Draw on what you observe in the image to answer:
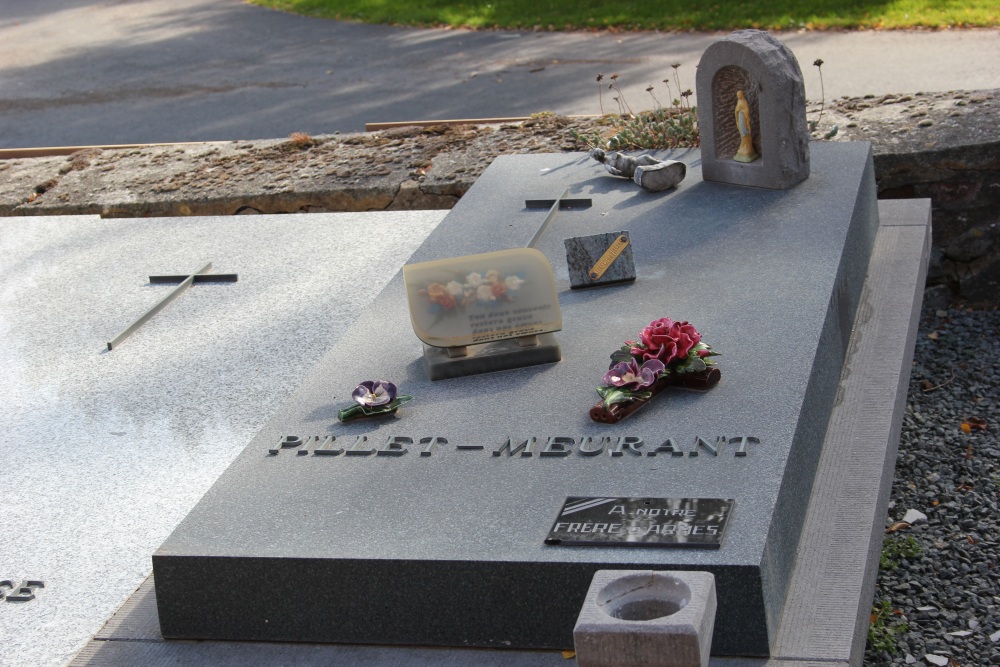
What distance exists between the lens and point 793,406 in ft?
10.6

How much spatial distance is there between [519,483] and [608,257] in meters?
1.41

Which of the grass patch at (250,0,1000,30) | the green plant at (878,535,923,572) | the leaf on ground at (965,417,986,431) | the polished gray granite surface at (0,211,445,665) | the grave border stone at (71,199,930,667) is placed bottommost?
the green plant at (878,535,923,572)

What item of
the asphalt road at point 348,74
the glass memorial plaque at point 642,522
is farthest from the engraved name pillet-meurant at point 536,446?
the asphalt road at point 348,74

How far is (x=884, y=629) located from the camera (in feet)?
11.7

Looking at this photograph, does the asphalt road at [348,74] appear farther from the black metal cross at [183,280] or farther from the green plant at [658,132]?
the black metal cross at [183,280]

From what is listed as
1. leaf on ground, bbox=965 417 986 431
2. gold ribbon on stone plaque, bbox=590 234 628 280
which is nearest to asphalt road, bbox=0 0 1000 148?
leaf on ground, bbox=965 417 986 431

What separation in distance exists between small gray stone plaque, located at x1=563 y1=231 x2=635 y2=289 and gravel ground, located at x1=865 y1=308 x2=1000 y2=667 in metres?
1.34

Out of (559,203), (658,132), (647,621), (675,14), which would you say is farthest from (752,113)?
(675,14)

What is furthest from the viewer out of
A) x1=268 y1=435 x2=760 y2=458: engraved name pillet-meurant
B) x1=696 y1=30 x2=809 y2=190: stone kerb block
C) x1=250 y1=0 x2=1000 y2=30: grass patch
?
x1=250 y1=0 x2=1000 y2=30: grass patch

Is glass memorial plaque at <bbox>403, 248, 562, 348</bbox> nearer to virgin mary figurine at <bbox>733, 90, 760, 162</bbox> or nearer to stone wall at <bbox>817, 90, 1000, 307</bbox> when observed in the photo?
virgin mary figurine at <bbox>733, 90, 760, 162</bbox>

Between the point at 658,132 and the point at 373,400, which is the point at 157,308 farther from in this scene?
the point at 658,132

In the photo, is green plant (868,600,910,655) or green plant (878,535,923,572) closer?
green plant (868,600,910,655)

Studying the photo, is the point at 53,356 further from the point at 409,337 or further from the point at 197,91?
the point at 197,91

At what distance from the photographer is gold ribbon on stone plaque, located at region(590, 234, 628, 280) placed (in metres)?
4.22
